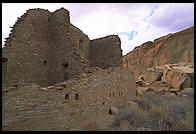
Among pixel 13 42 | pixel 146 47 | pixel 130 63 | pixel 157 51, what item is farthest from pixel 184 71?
pixel 13 42

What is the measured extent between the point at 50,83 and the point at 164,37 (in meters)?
19.2

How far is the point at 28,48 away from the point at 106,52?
434cm

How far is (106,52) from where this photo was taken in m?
8.80

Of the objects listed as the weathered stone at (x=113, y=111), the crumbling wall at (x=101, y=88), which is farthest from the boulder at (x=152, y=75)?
the weathered stone at (x=113, y=111)

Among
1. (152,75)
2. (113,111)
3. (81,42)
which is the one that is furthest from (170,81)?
(113,111)

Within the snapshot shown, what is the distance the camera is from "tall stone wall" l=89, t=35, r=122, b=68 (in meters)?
8.47

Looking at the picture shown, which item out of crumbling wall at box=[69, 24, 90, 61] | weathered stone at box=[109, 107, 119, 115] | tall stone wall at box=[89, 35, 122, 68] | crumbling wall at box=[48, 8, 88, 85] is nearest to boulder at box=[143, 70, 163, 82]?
tall stone wall at box=[89, 35, 122, 68]

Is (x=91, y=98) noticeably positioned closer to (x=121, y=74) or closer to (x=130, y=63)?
(x=121, y=74)

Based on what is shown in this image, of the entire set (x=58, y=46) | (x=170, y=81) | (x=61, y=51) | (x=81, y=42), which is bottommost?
(x=170, y=81)

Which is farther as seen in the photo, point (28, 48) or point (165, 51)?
point (165, 51)

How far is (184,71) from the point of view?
13.3 m

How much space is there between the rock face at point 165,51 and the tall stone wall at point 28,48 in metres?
17.5

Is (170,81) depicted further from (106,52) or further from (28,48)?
(28,48)

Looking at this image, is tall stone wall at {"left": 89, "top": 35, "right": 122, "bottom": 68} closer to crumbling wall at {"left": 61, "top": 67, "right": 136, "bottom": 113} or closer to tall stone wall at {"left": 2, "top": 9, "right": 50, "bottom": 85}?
crumbling wall at {"left": 61, "top": 67, "right": 136, "bottom": 113}
